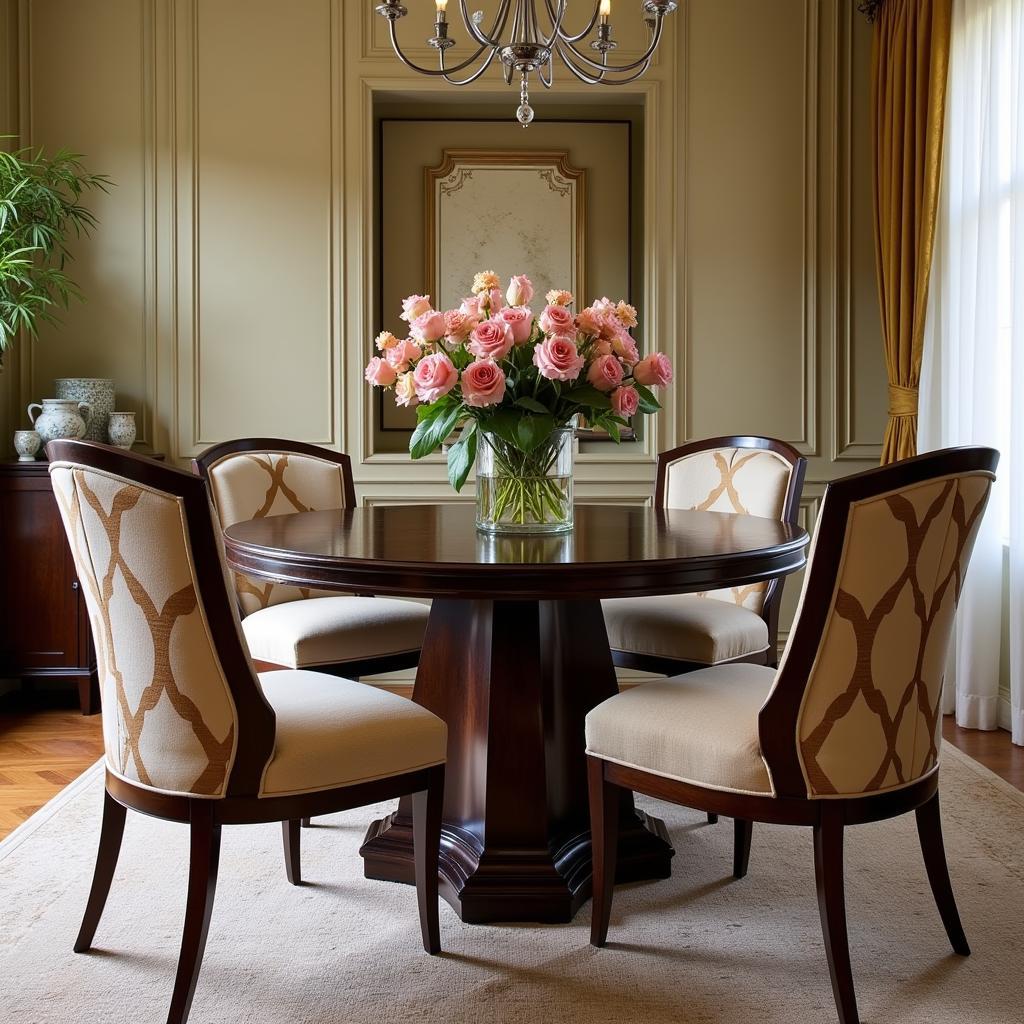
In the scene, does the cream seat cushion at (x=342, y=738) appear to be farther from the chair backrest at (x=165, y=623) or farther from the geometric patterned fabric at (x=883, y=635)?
the geometric patterned fabric at (x=883, y=635)

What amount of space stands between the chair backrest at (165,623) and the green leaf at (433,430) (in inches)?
26.2

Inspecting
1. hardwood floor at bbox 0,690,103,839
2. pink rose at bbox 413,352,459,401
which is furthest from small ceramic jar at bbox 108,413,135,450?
pink rose at bbox 413,352,459,401

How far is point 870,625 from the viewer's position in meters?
1.59

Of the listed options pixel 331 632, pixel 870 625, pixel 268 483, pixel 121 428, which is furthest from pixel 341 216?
pixel 870 625

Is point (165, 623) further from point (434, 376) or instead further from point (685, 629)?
point (685, 629)

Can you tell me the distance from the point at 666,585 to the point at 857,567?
1.11ft

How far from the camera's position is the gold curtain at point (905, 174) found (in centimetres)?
352

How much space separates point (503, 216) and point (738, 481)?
70.1 inches

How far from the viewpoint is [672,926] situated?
2051 mm

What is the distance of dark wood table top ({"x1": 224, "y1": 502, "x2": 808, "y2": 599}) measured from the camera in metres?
1.73

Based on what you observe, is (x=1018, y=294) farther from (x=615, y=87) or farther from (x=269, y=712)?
(x=269, y=712)

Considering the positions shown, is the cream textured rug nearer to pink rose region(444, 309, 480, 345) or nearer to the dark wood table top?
the dark wood table top

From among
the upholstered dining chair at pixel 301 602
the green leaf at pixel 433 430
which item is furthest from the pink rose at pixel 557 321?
the upholstered dining chair at pixel 301 602

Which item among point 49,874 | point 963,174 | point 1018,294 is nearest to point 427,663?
point 49,874
